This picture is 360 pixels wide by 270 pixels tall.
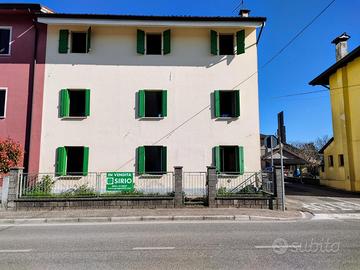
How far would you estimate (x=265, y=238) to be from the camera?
302 inches

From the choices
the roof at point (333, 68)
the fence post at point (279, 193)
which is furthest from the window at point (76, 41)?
the roof at point (333, 68)

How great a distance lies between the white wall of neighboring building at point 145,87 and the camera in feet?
54.2

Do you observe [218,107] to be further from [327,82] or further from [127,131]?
[327,82]

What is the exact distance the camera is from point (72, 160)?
16.6 meters

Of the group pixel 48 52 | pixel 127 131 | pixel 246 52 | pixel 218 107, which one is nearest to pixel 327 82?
pixel 246 52

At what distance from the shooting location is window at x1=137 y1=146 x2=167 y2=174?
642 inches

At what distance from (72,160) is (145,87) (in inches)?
211

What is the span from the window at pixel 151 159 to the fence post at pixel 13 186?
5609 millimetres

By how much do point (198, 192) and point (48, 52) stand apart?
10.7m

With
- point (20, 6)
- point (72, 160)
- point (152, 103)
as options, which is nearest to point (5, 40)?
point (20, 6)

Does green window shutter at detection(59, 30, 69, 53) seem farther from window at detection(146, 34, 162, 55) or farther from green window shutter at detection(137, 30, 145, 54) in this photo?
window at detection(146, 34, 162, 55)

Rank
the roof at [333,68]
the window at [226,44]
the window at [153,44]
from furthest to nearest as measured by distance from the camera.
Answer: the roof at [333,68] < the window at [226,44] < the window at [153,44]

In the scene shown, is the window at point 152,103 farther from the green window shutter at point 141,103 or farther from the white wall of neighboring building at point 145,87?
the white wall of neighboring building at point 145,87

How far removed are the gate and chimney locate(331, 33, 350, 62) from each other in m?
16.4
